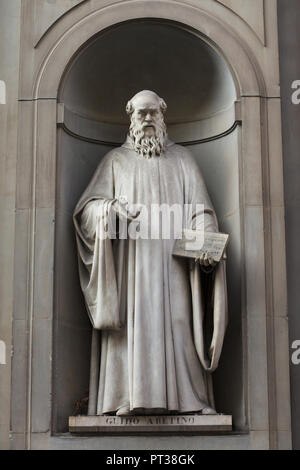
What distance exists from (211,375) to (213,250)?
3.93ft

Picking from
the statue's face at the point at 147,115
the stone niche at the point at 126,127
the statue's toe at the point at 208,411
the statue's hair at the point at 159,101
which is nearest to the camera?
the statue's toe at the point at 208,411

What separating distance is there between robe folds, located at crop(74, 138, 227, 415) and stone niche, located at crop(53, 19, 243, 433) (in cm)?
20

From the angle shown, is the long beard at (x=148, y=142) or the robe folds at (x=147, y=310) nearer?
the robe folds at (x=147, y=310)

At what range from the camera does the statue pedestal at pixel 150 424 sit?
11898 millimetres

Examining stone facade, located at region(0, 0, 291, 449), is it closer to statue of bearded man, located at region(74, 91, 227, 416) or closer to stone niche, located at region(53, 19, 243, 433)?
stone niche, located at region(53, 19, 243, 433)

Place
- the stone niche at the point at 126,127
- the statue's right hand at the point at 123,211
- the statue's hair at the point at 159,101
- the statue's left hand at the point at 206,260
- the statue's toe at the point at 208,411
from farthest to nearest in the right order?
the statue's hair at the point at 159,101 < the stone niche at the point at 126,127 < the statue's right hand at the point at 123,211 < the statue's left hand at the point at 206,260 < the statue's toe at the point at 208,411

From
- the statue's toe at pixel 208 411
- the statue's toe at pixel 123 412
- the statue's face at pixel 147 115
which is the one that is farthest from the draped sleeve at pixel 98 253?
the statue's toe at pixel 208 411

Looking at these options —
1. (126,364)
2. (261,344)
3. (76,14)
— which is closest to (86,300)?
(126,364)

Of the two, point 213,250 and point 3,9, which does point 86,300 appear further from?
point 3,9

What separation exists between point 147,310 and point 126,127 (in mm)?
2279

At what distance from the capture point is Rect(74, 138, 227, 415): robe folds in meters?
12.1

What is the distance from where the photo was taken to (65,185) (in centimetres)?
1280

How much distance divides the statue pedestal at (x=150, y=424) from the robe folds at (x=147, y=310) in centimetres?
10

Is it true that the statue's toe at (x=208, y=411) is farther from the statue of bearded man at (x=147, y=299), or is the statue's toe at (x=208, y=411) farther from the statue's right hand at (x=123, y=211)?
the statue's right hand at (x=123, y=211)
